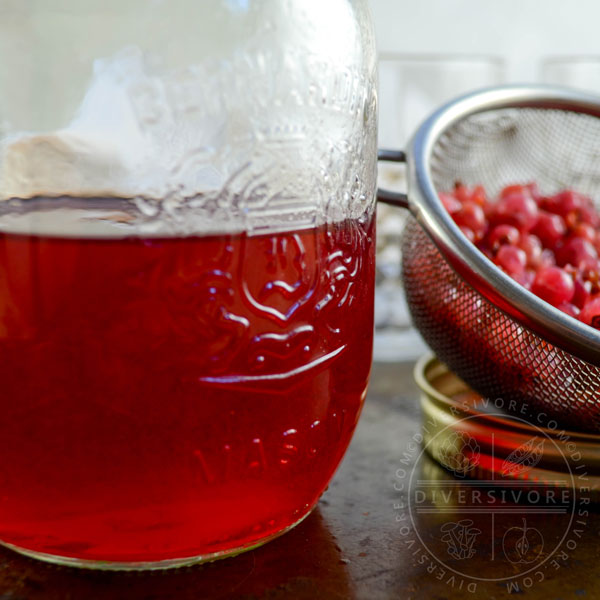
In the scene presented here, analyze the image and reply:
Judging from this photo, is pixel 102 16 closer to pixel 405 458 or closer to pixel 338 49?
pixel 338 49

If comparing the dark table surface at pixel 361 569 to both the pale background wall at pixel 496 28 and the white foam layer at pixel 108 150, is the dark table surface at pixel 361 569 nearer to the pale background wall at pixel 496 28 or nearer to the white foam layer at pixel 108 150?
the white foam layer at pixel 108 150

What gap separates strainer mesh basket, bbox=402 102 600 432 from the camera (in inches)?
23.4

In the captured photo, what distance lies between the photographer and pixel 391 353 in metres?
1.06

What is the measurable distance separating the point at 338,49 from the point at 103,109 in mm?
154

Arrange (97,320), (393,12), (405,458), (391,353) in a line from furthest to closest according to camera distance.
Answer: (393,12), (391,353), (405,458), (97,320)

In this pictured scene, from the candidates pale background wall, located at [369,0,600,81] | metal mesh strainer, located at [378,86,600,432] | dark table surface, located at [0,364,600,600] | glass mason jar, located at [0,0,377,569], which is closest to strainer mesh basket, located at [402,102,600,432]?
metal mesh strainer, located at [378,86,600,432]

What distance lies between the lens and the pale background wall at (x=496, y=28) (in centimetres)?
134

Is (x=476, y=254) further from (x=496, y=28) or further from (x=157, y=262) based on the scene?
(x=496, y=28)

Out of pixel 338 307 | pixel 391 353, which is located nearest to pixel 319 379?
pixel 338 307

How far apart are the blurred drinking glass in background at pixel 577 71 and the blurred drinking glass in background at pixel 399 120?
0.18 m

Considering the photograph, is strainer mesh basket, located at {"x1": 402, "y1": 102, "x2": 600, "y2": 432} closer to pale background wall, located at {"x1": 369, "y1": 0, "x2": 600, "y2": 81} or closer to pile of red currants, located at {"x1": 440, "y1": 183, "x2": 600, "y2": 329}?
pile of red currants, located at {"x1": 440, "y1": 183, "x2": 600, "y2": 329}

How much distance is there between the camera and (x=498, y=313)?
61 centimetres

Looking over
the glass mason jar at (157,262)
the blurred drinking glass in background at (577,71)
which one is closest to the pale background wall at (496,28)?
the blurred drinking glass in background at (577,71)

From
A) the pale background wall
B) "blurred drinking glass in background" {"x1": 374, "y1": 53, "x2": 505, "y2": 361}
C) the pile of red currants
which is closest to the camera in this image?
the pile of red currants
